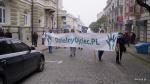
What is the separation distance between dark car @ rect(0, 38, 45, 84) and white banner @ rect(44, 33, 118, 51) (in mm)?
5851

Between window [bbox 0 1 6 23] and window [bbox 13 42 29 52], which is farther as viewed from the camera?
window [bbox 0 1 6 23]

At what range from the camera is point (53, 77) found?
33.7 ft

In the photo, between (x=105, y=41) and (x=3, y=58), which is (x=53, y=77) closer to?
(x=3, y=58)

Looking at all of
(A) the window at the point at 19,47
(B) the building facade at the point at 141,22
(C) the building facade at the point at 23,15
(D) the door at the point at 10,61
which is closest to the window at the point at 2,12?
(C) the building facade at the point at 23,15

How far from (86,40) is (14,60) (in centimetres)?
860

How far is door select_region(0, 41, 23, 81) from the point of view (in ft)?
25.6

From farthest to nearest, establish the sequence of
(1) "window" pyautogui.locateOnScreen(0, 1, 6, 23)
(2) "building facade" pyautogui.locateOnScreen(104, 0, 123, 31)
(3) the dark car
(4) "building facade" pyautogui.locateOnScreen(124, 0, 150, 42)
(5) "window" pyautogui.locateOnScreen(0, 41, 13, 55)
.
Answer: (2) "building facade" pyautogui.locateOnScreen(104, 0, 123, 31), (4) "building facade" pyautogui.locateOnScreen(124, 0, 150, 42), (1) "window" pyautogui.locateOnScreen(0, 1, 6, 23), (5) "window" pyautogui.locateOnScreen(0, 41, 13, 55), (3) the dark car

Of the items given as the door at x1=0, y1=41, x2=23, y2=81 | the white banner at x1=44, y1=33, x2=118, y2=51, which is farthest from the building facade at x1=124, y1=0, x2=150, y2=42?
the door at x1=0, y1=41, x2=23, y2=81

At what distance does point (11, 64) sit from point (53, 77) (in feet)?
8.01

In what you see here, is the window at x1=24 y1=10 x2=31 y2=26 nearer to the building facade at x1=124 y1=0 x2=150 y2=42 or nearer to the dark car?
the building facade at x1=124 y1=0 x2=150 y2=42

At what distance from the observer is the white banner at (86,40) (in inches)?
A: 613

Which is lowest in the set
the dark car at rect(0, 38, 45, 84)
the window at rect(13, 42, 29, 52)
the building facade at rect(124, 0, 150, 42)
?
the dark car at rect(0, 38, 45, 84)

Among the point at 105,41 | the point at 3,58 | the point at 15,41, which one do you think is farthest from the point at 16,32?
the point at 3,58

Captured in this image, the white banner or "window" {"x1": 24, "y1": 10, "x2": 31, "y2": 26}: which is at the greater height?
"window" {"x1": 24, "y1": 10, "x2": 31, "y2": 26}
